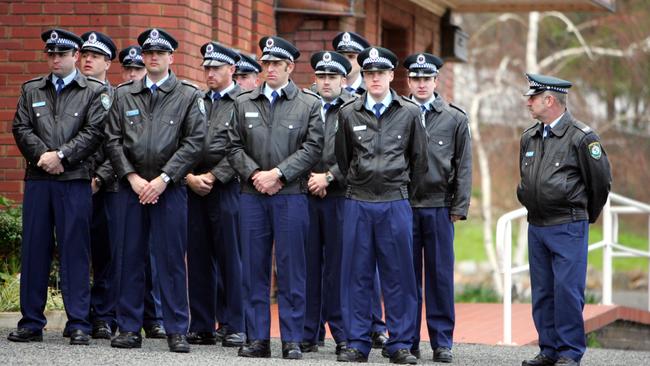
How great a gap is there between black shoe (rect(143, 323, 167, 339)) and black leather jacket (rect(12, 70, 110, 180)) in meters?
1.72

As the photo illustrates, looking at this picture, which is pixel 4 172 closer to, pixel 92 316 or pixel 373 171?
pixel 92 316

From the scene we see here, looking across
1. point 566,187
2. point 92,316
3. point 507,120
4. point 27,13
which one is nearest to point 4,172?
point 27,13

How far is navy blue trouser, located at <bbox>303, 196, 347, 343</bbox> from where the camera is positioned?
35.7ft

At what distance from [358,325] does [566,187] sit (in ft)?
5.86

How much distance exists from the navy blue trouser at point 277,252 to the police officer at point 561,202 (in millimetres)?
1690

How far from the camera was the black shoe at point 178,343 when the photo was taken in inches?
392

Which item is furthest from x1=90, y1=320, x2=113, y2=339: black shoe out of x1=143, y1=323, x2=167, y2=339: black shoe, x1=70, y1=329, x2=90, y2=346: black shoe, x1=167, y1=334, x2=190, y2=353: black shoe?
x1=167, y1=334, x2=190, y2=353: black shoe

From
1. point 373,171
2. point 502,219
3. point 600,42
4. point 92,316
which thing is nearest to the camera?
point 373,171

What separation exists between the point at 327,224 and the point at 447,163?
1057 millimetres

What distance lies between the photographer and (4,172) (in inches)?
514

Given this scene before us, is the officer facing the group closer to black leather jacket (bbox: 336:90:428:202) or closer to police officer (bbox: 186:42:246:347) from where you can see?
police officer (bbox: 186:42:246:347)

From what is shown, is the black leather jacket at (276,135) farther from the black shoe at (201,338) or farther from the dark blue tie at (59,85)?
the black shoe at (201,338)

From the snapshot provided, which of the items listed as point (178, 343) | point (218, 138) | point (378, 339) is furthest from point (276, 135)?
point (378, 339)

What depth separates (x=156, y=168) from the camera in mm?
10008
